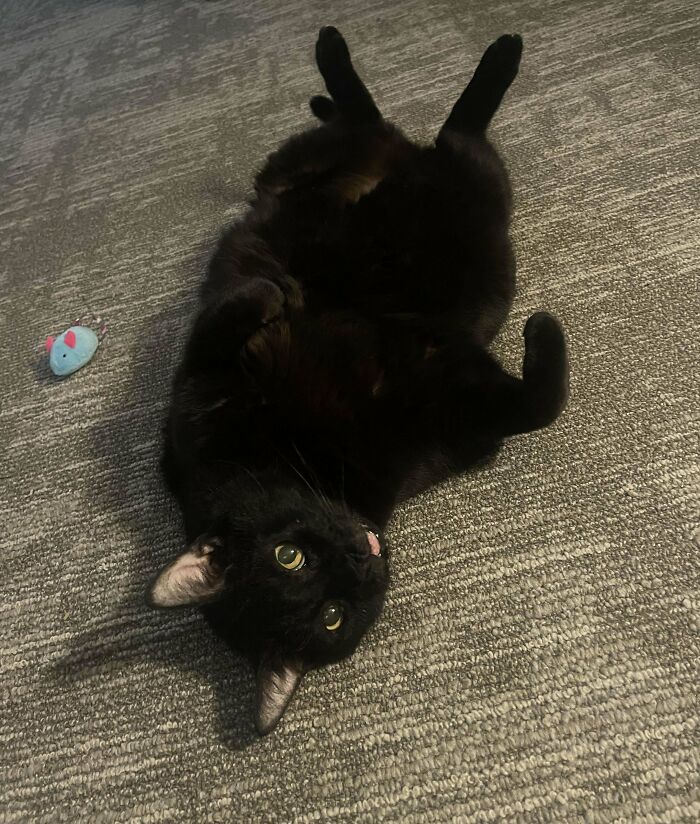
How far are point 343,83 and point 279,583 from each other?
1.03 m

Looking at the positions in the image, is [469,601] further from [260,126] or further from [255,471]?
[260,126]

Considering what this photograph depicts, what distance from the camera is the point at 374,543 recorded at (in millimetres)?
834

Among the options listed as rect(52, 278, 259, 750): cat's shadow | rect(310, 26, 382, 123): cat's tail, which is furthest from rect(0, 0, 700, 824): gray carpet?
rect(310, 26, 382, 123): cat's tail

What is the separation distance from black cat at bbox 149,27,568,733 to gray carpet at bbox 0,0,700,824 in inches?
4.3

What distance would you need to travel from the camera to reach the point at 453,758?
0.75 m

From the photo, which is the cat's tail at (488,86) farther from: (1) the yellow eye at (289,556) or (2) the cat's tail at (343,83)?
(1) the yellow eye at (289,556)

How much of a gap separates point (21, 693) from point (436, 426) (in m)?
0.75

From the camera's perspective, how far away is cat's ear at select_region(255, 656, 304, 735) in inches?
28.8

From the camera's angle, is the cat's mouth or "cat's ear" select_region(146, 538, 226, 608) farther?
the cat's mouth

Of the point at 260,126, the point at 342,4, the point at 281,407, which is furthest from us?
the point at 342,4

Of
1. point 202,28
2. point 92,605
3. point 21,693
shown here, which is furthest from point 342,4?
point 21,693

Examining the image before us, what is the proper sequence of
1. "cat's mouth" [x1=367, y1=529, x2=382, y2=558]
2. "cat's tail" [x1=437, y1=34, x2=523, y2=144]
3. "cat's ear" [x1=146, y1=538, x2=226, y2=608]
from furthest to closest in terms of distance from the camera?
"cat's tail" [x1=437, y1=34, x2=523, y2=144]
"cat's mouth" [x1=367, y1=529, x2=382, y2=558]
"cat's ear" [x1=146, y1=538, x2=226, y2=608]

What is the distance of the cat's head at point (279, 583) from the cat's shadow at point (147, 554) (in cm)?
10

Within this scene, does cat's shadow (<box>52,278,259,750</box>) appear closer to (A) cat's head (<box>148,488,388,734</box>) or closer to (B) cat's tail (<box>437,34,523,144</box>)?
(A) cat's head (<box>148,488,388,734</box>)
